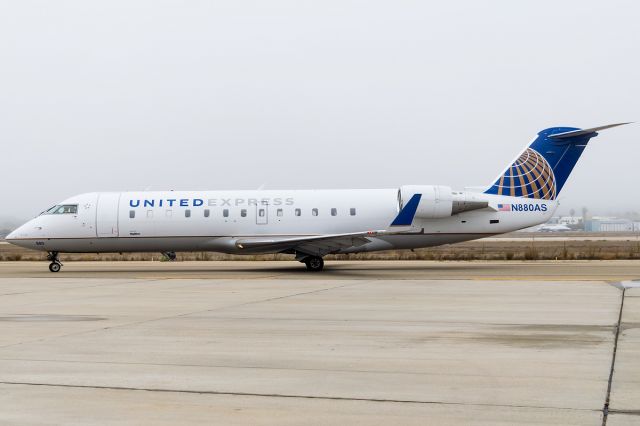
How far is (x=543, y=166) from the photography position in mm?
27375

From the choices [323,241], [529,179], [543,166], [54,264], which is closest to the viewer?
[323,241]

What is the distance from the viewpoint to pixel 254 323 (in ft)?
39.1

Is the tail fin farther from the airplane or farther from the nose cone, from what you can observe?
the nose cone

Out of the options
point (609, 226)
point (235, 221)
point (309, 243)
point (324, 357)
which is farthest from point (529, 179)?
point (609, 226)

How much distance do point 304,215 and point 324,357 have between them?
1808cm

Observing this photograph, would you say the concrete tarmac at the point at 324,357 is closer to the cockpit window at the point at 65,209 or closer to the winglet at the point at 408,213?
the winglet at the point at 408,213

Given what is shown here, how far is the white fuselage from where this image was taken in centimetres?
2664

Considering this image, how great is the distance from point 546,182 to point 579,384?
69.8 ft

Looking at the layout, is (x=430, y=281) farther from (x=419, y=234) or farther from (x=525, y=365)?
(x=525, y=365)

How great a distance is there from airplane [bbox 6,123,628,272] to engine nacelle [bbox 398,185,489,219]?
0.11ft

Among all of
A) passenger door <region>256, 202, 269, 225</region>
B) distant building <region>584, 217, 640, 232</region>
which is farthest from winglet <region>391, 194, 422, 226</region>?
distant building <region>584, 217, 640, 232</region>

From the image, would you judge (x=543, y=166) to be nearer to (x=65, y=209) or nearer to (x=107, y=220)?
(x=107, y=220)

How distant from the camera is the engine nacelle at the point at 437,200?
85.6ft

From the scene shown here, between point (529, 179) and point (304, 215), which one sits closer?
point (304, 215)
